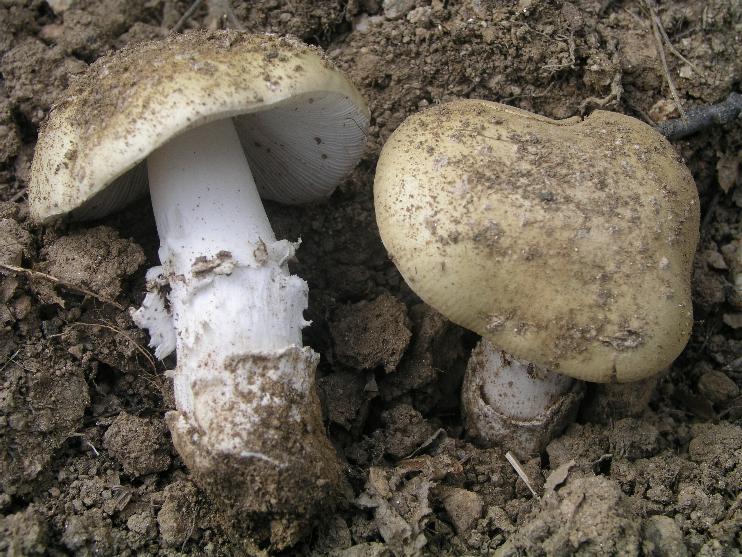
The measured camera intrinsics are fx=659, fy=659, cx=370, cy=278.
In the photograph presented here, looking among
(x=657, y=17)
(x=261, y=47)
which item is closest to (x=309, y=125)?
(x=261, y=47)

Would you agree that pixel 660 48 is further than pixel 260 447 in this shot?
Yes

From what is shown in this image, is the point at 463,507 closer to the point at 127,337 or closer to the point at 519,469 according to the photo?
the point at 519,469

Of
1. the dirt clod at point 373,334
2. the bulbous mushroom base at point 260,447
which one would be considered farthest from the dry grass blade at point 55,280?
the dirt clod at point 373,334

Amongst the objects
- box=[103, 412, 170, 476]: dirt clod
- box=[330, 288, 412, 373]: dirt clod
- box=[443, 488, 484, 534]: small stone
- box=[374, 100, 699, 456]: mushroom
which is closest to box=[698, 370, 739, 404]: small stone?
box=[374, 100, 699, 456]: mushroom

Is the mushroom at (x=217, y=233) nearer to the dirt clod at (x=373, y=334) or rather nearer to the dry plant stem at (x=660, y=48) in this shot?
the dirt clod at (x=373, y=334)

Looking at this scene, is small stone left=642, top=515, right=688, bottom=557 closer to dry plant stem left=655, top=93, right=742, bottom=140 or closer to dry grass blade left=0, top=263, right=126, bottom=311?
dry plant stem left=655, top=93, right=742, bottom=140

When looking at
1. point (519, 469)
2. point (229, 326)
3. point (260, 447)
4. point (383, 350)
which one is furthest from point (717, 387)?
point (229, 326)
